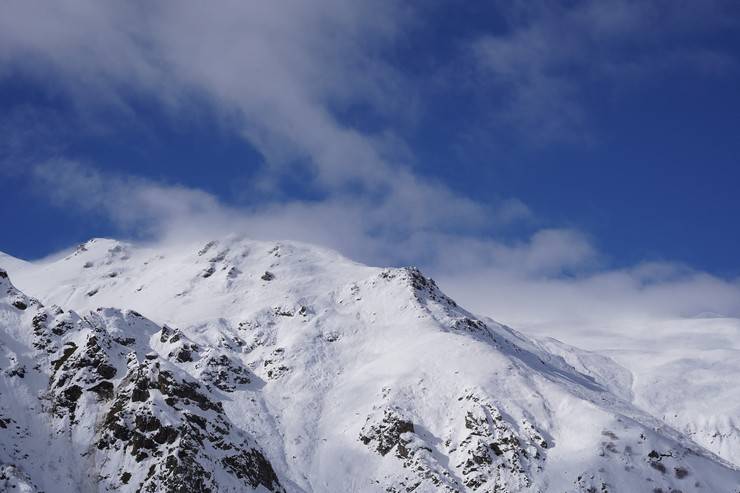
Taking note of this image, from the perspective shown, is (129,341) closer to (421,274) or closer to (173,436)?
(173,436)

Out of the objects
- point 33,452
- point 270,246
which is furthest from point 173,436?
point 270,246

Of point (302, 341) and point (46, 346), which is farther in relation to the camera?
point (302, 341)

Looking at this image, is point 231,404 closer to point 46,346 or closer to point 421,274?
point 46,346

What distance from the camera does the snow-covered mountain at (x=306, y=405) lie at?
75.2 meters

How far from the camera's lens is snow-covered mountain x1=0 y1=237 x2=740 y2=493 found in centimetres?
7525

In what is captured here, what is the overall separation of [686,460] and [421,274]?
80.5 meters

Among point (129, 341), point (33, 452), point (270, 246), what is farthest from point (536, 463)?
point (270, 246)

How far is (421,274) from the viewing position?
166 metres

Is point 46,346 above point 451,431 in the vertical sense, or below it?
below

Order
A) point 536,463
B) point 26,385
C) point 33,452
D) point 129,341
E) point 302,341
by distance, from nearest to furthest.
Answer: point 33,452 → point 26,385 → point 536,463 → point 129,341 → point 302,341

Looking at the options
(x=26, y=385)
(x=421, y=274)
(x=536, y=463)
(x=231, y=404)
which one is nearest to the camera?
(x=26, y=385)

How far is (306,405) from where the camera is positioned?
116375mm

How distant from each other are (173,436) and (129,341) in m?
53.5

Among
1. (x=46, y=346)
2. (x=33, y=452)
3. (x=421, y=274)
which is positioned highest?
(x=421, y=274)
